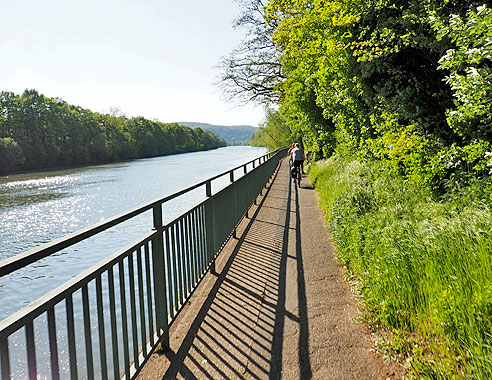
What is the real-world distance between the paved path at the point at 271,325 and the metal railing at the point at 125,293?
0.25 meters

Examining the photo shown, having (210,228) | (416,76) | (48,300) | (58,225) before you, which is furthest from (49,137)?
(48,300)

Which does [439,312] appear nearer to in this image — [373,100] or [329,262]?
[329,262]

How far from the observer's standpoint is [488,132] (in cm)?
489

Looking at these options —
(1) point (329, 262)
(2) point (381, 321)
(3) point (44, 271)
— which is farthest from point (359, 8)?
(3) point (44, 271)

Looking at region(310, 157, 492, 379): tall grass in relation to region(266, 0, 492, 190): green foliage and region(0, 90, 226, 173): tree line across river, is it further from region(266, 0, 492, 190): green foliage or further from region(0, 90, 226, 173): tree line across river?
region(0, 90, 226, 173): tree line across river

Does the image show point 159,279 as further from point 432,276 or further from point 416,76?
point 416,76

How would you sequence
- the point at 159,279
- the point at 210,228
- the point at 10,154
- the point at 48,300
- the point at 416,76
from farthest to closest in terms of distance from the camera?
the point at 10,154, the point at 416,76, the point at 210,228, the point at 159,279, the point at 48,300

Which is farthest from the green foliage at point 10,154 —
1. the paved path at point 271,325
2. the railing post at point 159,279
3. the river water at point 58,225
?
the railing post at point 159,279

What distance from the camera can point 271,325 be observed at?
12.4ft

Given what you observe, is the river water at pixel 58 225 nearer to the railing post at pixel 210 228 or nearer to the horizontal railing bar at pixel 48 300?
the railing post at pixel 210 228

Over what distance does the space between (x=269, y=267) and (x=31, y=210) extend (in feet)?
61.5

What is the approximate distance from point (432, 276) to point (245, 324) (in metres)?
1.81

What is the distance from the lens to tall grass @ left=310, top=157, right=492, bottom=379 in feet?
8.21

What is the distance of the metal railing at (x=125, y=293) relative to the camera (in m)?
1.77
